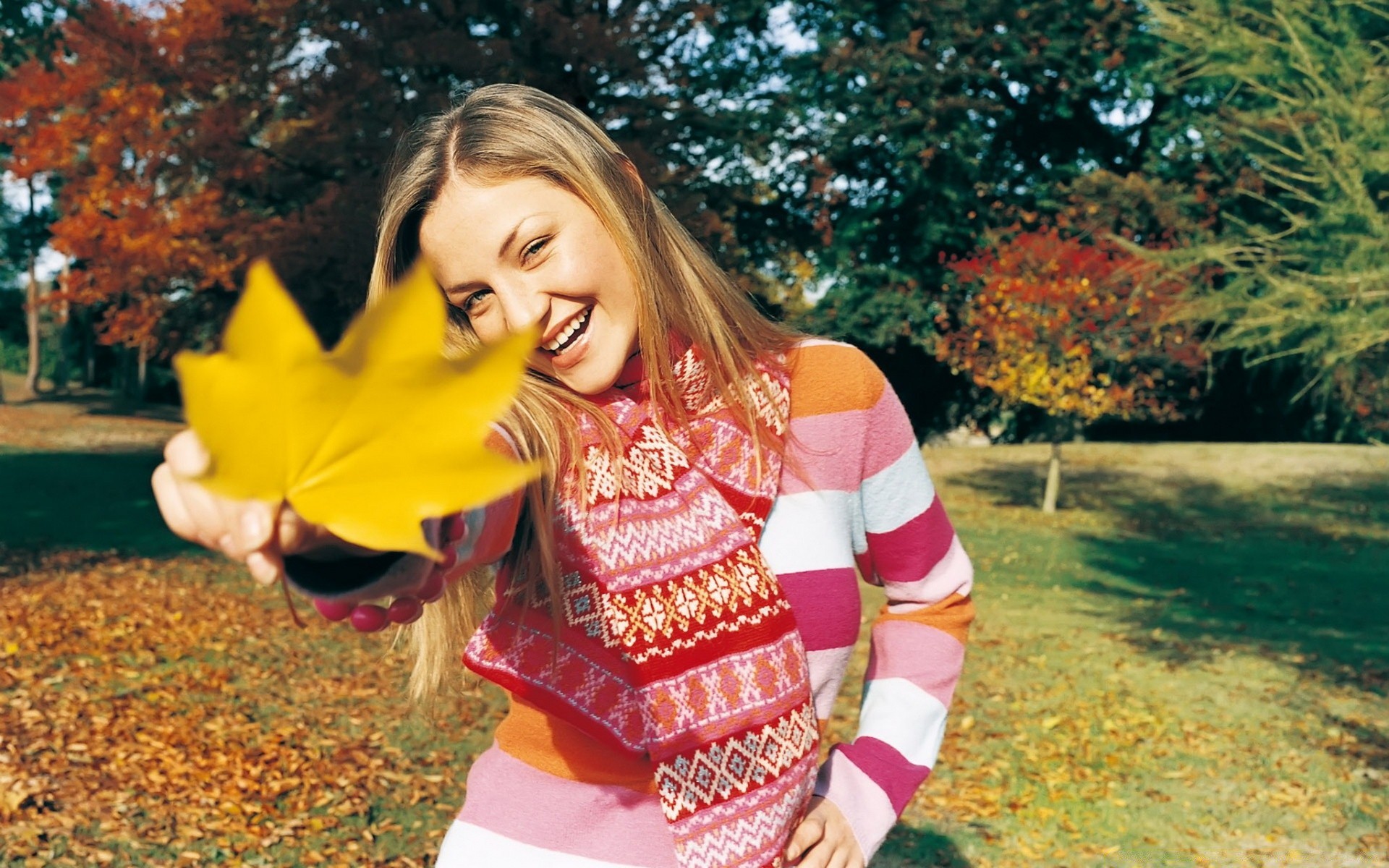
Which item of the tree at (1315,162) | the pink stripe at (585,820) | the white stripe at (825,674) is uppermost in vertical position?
the tree at (1315,162)

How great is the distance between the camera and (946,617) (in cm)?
185

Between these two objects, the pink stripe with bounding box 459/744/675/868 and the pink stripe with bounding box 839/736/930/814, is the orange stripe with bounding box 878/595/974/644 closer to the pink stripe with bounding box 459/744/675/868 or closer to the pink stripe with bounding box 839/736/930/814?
the pink stripe with bounding box 839/736/930/814

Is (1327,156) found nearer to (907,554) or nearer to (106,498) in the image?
(907,554)

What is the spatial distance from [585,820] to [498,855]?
0.13 metres

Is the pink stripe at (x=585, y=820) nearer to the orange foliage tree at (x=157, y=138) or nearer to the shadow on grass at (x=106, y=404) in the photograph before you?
the orange foliage tree at (x=157, y=138)

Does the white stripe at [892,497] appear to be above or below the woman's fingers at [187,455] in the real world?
below

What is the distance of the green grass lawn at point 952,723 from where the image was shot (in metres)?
5.38

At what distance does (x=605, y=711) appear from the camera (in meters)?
1.50

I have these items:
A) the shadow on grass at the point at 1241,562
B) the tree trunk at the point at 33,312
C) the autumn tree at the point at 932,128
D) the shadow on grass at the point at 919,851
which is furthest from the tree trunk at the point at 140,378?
the shadow on grass at the point at 919,851

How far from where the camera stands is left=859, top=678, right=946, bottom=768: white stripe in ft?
5.88

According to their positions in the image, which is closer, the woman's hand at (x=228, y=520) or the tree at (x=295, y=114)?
the woman's hand at (x=228, y=520)

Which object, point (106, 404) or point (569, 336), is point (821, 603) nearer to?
point (569, 336)

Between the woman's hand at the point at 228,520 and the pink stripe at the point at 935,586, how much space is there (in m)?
1.19

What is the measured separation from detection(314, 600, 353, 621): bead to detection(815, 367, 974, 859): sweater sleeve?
1.01 metres
